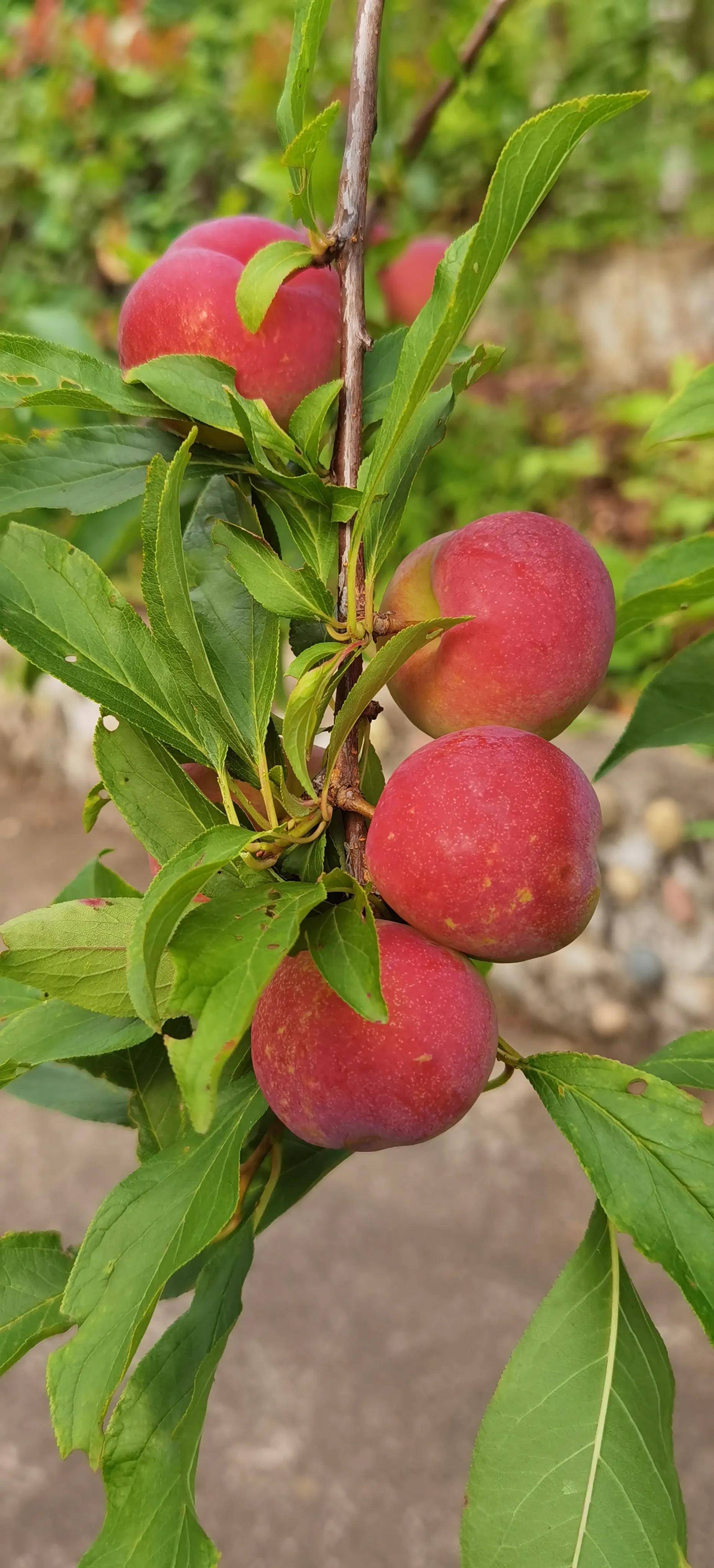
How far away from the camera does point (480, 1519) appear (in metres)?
0.38

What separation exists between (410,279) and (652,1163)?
24.0 inches

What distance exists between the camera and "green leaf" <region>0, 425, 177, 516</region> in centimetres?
41

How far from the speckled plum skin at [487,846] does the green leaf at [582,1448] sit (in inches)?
6.7

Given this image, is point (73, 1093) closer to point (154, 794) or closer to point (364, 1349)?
point (154, 794)

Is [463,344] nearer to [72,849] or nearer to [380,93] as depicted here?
[380,93]

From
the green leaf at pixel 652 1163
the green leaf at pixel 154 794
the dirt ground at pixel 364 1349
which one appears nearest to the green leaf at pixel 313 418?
the green leaf at pixel 154 794

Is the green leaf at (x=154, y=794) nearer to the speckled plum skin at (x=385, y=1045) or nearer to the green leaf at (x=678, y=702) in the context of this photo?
the speckled plum skin at (x=385, y=1045)

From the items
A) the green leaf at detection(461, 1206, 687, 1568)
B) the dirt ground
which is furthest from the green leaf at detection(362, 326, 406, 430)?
the dirt ground

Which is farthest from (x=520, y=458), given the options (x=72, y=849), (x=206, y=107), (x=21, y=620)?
(x=21, y=620)

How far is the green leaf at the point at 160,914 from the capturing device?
26cm

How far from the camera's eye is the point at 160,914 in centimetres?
27

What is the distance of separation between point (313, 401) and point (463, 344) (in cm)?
13

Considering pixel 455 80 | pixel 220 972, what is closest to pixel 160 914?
pixel 220 972

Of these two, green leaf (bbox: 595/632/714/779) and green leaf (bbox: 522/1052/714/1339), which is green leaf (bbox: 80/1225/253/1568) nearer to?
green leaf (bbox: 522/1052/714/1339)
